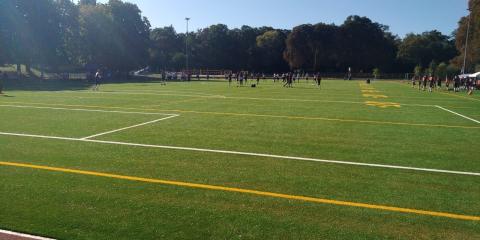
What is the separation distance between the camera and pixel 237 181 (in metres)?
7.47

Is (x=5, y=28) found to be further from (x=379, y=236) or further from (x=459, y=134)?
(x=379, y=236)

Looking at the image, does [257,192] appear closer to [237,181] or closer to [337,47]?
[237,181]

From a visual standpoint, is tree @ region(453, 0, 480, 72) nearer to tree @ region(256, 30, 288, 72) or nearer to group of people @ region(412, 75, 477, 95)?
group of people @ region(412, 75, 477, 95)

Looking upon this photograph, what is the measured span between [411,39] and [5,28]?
91.8 metres

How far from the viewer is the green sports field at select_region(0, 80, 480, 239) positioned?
5426 millimetres

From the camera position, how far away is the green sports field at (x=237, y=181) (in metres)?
5.43

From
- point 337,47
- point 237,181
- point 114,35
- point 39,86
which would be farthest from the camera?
point 337,47

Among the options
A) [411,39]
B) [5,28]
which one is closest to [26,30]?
[5,28]

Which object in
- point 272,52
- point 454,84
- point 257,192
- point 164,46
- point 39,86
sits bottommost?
point 39,86

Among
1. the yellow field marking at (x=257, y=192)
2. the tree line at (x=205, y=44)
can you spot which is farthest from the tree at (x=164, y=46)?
the yellow field marking at (x=257, y=192)

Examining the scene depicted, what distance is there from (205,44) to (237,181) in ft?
376

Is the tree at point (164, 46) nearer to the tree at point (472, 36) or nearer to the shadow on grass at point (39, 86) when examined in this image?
the shadow on grass at point (39, 86)

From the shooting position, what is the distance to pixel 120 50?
8344 centimetres

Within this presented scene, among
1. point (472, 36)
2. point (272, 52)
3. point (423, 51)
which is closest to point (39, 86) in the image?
point (472, 36)
